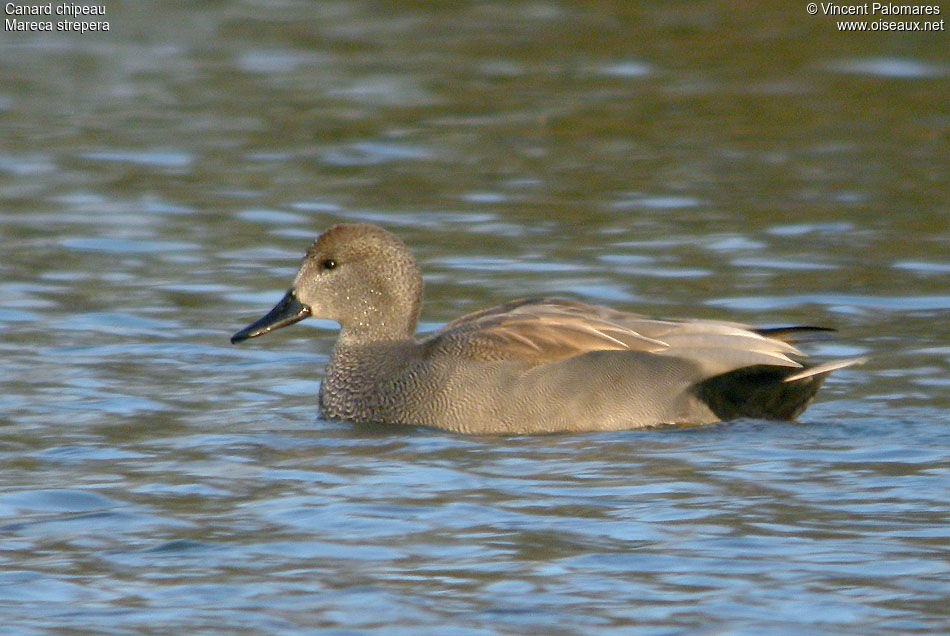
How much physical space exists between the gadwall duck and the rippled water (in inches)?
6.1

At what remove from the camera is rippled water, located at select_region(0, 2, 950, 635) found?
5.99 metres

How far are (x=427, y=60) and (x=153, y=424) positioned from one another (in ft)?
27.3

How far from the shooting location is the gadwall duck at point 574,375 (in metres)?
7.99

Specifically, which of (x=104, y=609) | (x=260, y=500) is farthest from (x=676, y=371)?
(x=104, y=609)

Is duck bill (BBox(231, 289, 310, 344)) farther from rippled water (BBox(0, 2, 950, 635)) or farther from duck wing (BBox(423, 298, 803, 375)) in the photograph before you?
duck wing (BBox(423, 298, 803, 375))

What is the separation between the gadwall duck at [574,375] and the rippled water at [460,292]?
154mm

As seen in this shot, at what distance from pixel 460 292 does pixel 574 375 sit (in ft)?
8.57

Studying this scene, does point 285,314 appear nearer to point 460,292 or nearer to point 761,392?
point 460,292

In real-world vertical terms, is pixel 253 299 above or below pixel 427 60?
below

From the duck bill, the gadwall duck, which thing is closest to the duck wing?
the gadwall duck

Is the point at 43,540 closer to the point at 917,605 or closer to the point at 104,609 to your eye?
the point at 104,609

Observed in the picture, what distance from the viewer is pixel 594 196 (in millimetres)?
12477

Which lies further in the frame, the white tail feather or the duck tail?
the duck tail

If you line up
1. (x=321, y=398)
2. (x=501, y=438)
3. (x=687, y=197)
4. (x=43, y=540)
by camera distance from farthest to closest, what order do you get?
(x=687, y=197) < (x=321, y=398) < (x=501, y=438) < (x=43, y=540)
